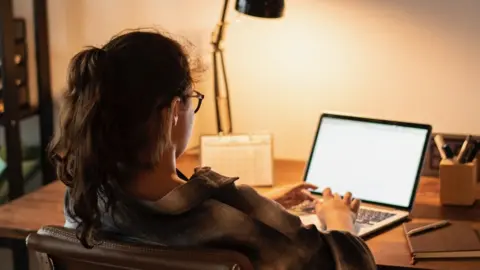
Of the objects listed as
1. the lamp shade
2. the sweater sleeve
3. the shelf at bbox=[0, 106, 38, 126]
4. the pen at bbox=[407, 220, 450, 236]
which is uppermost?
the lamp shade

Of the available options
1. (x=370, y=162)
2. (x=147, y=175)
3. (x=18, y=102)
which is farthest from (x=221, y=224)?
(x=18, y=102)

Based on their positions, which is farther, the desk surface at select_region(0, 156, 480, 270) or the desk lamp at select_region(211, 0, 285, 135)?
the desk lamp at select_region(211, 0, 285, 135)

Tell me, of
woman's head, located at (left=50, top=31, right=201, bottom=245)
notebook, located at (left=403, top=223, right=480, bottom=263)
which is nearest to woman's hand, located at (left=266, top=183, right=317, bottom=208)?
notebook, located at (left=403, top=223, right=480, bottom=263)

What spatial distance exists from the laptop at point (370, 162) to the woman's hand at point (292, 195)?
0.7 inches

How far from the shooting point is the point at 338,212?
5.07 ft

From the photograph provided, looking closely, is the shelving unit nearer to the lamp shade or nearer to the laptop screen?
the lamp shade

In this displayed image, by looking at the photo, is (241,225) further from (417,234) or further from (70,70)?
(417,234)

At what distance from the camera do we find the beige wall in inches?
76.9

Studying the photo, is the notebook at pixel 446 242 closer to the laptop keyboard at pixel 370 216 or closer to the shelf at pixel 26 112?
the laptop keyboard at pixel 370 216

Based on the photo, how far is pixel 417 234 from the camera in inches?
61.4

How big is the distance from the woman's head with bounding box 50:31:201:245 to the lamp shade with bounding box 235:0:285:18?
0.55 m

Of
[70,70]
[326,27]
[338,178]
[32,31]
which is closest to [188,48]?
[70,70]

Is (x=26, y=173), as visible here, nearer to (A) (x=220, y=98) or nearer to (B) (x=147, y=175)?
(A) (x=220, y=98)

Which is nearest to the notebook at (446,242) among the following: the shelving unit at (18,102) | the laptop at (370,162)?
the laptop at (370,162)
